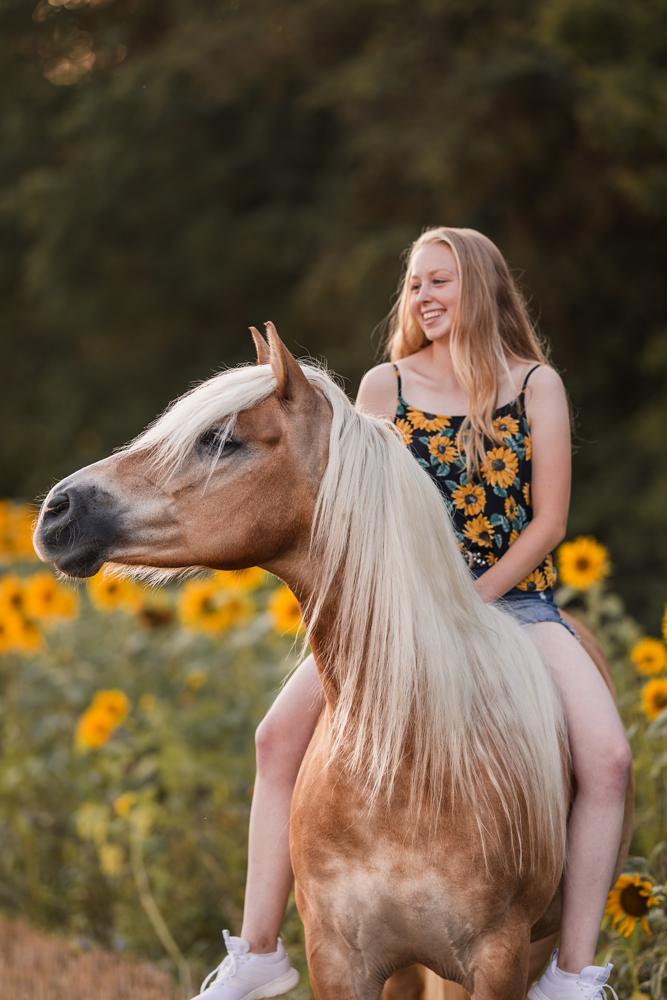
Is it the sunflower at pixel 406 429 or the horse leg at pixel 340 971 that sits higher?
the sunflower at pixel 406 429

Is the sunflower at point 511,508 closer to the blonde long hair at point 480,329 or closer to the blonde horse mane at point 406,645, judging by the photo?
the blonde long hair at point 480,329

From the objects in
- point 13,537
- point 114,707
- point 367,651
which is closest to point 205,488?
point 367,651

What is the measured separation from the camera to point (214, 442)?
232 cm

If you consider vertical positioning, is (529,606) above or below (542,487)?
below

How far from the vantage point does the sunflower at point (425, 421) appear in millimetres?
2967

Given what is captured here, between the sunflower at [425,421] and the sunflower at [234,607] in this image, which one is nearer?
the sunflower at [425,421]

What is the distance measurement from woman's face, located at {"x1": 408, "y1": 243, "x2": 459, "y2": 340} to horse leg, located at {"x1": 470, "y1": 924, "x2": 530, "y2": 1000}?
4.74 feet

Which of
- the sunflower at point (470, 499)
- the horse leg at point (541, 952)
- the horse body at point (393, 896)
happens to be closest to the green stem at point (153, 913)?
the horse leg at point (541, 952)

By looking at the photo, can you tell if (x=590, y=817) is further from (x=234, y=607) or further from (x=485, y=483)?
(x=234, y=607)

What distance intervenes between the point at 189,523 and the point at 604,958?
186 centimetres

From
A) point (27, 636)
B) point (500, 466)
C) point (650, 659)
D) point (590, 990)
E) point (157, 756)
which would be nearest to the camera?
point (590, 990)

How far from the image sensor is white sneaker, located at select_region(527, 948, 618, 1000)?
103 inches

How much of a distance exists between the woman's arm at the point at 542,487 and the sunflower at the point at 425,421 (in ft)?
0.71

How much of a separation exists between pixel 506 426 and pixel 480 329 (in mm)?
262
